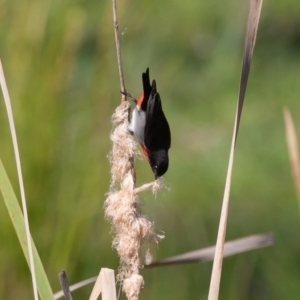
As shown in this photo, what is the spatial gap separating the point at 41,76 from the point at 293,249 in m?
1.57

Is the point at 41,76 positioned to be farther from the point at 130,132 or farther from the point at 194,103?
the point at 194,103

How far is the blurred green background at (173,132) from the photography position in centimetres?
133

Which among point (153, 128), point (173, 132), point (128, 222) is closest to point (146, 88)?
point (153, 128)

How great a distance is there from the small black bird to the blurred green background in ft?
0.26

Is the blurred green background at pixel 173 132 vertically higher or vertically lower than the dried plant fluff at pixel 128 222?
higher

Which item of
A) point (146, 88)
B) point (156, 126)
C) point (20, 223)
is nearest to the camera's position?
point (20, 223)

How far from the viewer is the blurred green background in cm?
133

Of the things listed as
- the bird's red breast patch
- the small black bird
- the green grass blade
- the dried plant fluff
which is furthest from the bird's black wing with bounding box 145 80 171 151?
the green grass blade

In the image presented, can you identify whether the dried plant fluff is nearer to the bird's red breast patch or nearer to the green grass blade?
the green grass blade

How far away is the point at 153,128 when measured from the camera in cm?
123

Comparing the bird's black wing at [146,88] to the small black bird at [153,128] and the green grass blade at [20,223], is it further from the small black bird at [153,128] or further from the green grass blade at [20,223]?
the green grass blade at [20,223]

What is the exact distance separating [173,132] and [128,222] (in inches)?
87.2

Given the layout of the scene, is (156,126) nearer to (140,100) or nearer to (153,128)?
(153,128)

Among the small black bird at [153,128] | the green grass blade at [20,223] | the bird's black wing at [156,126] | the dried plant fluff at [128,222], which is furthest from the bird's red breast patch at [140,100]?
the green grass blade at [20,223]
